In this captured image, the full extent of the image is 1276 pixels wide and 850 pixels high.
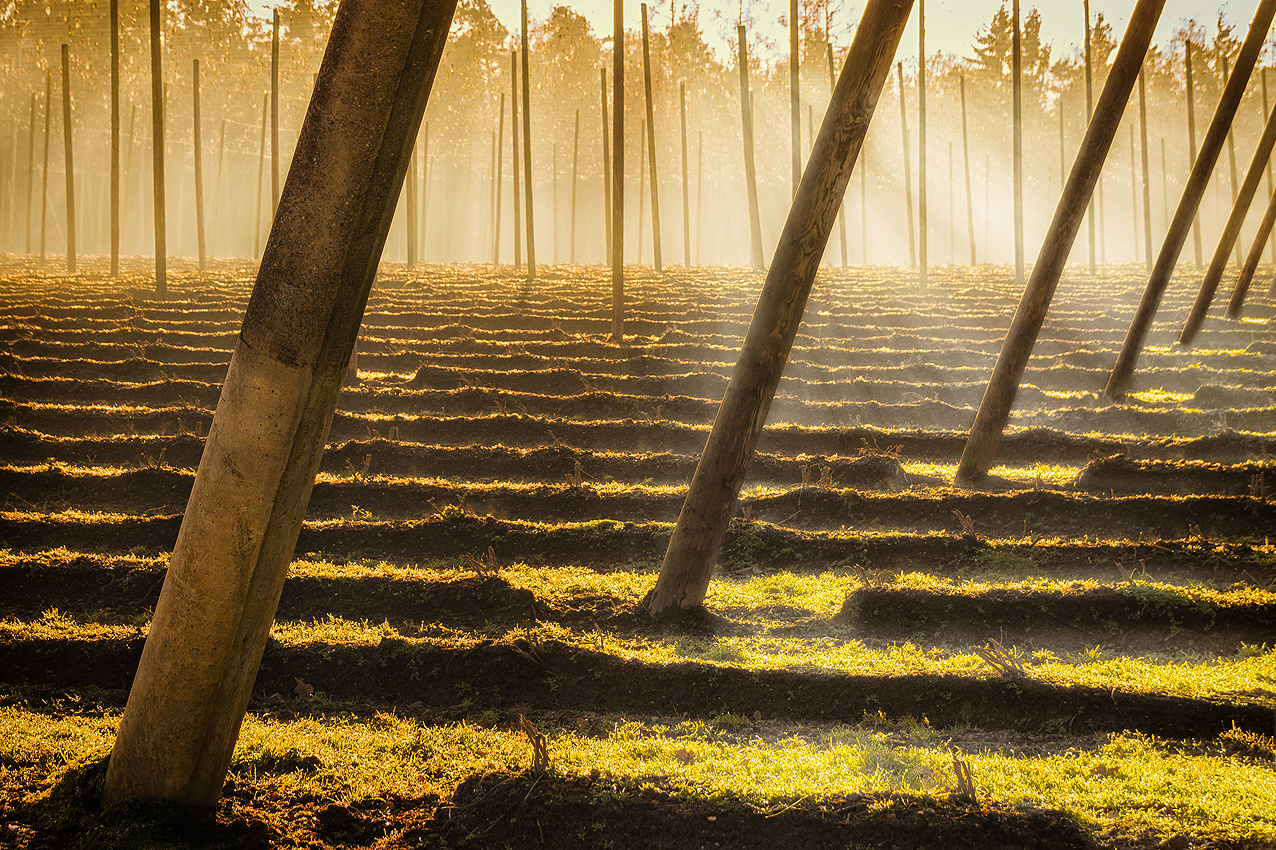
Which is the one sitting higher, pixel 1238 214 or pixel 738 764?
pixel 1238 214

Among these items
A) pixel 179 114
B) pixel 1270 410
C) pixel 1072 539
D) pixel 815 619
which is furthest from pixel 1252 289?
pixel 179 114

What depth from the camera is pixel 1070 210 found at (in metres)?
5.99

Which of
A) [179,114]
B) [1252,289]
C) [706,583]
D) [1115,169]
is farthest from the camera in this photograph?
[1115,169]

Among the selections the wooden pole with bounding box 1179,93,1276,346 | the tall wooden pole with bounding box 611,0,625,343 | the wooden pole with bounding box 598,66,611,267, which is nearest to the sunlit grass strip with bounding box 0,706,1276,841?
the tall wooden pole with bounding box 611,0,625,343

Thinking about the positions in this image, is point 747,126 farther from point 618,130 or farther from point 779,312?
point 779,312

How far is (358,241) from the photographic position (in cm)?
190

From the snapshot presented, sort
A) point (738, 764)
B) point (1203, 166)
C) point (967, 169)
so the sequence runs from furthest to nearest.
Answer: point (967, 169), point (1203, 166), point (738, 764)

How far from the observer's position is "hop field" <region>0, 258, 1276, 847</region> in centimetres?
271

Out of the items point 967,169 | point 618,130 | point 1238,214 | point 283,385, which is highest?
point 967,169

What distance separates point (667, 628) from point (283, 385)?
3.06m

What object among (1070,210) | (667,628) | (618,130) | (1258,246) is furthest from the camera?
(1258,246)

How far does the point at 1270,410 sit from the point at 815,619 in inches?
303

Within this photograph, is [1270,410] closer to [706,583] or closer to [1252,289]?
[706,583]

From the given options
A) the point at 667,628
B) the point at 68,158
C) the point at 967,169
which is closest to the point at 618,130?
the point at 667,628
